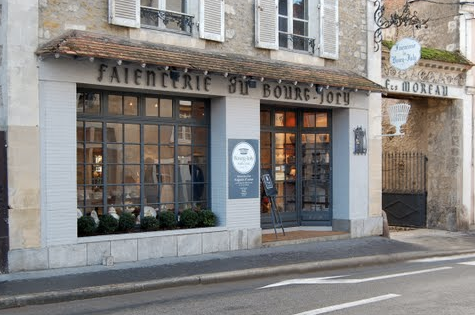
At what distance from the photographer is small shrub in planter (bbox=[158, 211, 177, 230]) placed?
11797mm

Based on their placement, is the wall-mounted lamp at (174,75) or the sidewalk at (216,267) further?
the wall-mounted lamp at (174,75)

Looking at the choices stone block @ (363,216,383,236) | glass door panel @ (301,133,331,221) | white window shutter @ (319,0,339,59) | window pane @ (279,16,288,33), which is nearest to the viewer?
window pane @ (279,16,288,33)

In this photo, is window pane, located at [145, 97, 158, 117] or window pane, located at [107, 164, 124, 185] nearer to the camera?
window pane, located at [107, 164, 124, 185]

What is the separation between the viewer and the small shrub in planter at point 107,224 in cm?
1091

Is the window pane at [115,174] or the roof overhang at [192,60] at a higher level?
the roof overhang at [192,60]

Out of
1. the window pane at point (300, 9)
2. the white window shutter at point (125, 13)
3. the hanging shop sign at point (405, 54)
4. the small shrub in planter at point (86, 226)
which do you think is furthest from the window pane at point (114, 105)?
the hanging shop sign at point (405, 54)

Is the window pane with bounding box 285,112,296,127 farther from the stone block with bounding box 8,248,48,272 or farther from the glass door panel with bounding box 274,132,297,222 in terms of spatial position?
the stone block with bounding box 8,248,48,272

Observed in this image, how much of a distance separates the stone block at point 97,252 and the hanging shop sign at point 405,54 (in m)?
8.55

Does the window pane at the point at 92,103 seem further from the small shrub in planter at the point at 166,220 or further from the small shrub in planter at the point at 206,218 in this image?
the small shrub in planter at the point at 206,218

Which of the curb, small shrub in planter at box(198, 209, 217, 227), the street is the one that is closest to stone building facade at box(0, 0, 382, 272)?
small shrub in planter at box(198, 209, 217, 227)

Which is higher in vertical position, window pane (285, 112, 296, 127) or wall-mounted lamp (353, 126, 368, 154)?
window pane (285, 112, 296, 127)

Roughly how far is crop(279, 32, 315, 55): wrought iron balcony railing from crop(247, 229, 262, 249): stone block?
4.25 metres

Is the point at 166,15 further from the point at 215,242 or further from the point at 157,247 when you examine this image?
the point at 215,242

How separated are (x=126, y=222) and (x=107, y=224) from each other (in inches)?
15.4
